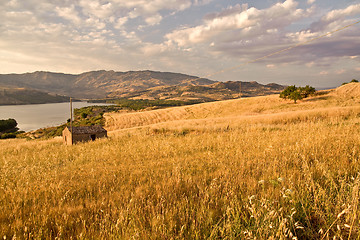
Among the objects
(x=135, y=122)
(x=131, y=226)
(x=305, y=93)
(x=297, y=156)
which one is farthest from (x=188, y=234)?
(x=305, y=93)

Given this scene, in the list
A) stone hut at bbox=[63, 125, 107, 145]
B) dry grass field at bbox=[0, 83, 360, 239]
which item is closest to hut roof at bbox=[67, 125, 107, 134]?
stone hut at bbox=[63, 125, 107, 145]

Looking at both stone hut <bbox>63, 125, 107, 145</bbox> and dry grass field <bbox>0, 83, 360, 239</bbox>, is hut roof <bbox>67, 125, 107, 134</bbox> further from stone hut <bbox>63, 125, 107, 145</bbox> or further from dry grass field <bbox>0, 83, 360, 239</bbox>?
dry grass field <bbox>0, 83, 360, 239</bbox>

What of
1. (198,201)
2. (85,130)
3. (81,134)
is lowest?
(81,134)

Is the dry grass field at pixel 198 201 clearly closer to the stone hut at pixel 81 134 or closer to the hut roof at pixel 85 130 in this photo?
the stone hut at pixel 81 134

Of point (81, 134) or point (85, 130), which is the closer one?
point (81, 134)

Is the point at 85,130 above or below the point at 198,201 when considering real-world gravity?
below

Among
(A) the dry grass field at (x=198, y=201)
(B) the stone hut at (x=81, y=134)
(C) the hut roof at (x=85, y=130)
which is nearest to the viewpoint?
(A) the dry grass field at (x=198, y=201)

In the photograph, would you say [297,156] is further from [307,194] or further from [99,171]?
[99,171]

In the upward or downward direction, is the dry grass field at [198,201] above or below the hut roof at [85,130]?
above

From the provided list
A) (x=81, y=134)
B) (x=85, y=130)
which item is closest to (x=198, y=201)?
(x=81, y=134)

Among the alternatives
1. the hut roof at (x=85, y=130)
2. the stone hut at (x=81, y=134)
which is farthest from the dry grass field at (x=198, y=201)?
the hut roof at (x=85, y=130)

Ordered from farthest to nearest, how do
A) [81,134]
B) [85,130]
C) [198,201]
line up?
[85,130] → [81,134] → [198,201]

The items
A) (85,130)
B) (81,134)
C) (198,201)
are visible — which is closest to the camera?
(198,201)

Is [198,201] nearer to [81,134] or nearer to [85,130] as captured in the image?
[81,134]
